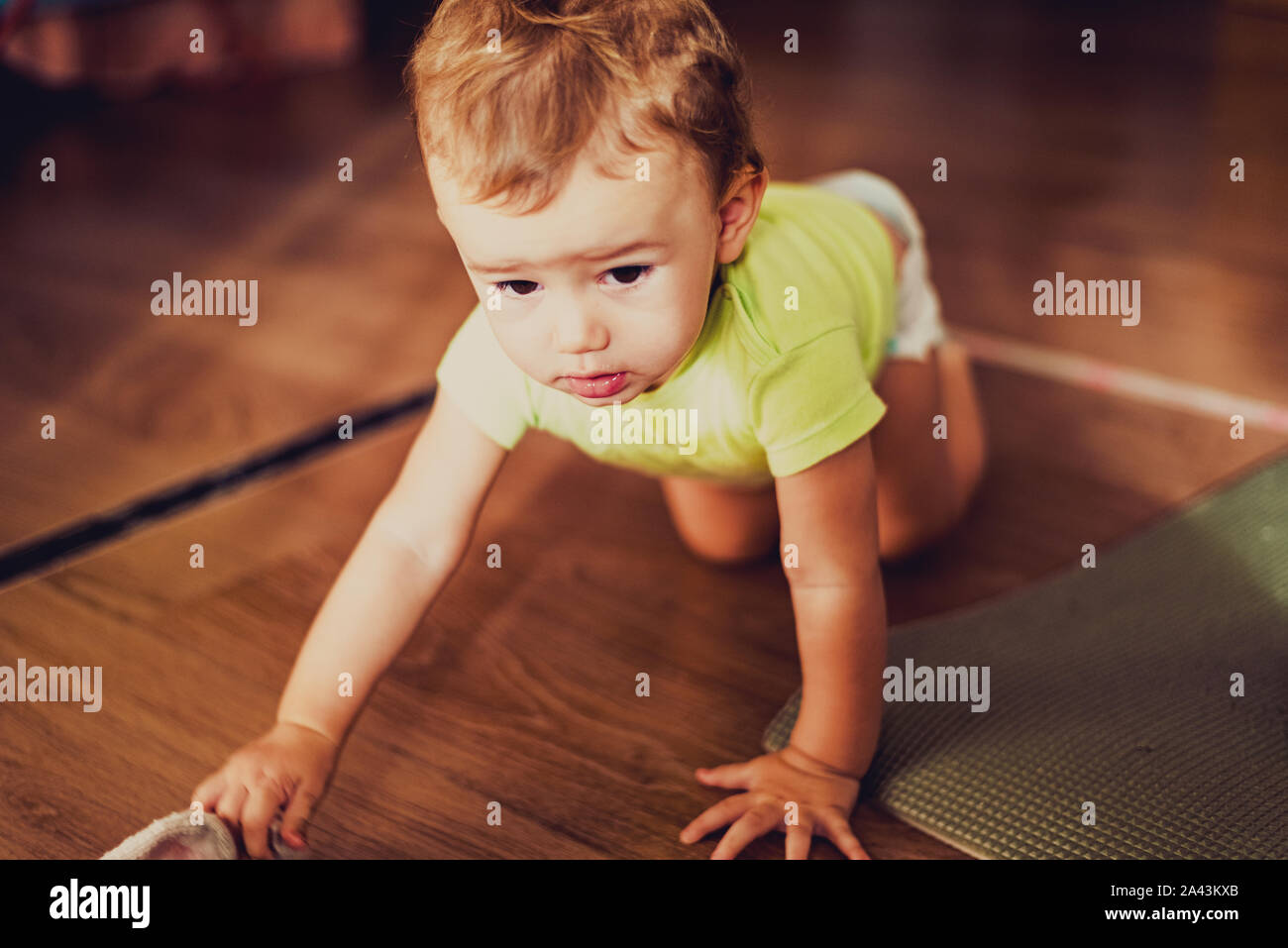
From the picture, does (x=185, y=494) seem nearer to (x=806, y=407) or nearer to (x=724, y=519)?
(x=724, y=519)

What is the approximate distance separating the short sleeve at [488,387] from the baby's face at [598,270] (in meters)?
0.11

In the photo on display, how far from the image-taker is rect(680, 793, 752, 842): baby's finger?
29.2 inches

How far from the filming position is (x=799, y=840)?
0.72 metres

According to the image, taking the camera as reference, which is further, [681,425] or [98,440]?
[98,440]

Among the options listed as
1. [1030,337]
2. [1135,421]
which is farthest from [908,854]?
[1030,337]

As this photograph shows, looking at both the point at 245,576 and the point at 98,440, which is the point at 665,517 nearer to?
the point at 245,576

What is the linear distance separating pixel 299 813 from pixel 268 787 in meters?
0.02

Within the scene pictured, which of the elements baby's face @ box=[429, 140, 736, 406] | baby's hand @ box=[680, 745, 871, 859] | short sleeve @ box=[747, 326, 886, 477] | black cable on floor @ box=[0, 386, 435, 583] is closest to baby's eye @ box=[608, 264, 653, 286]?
baby's face @ box=[429, 140, 736, 406]

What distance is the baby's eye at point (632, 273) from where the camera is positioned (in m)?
0.62

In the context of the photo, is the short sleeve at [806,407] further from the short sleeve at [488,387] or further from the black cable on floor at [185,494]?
the black cable on floor at [185,494]

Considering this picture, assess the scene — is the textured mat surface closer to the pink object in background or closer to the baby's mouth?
the baby's mouth

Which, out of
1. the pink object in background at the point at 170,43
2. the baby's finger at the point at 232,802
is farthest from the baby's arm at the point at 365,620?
the pink object in background at the point at 170,43
